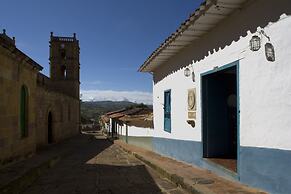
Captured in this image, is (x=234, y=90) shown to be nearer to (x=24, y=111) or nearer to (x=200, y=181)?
(x=200, y=181)

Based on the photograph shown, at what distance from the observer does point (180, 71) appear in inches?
418

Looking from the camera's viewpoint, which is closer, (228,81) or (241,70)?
(241,70)

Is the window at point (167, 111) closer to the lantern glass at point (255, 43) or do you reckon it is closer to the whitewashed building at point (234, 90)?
the whitewashed building at point (234, 90)

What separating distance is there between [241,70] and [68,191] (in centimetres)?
434

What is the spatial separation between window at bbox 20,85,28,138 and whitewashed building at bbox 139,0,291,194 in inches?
188

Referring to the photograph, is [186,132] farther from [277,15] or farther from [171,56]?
[277,15]

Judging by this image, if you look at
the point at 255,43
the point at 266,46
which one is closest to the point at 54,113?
the point at 255,43

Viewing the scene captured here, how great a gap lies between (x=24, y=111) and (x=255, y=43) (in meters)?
8.71

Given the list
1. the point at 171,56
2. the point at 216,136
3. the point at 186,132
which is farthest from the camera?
the point at 171,56

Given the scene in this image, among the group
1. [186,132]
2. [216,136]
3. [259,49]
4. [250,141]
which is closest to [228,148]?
[216,136]

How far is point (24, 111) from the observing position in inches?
466

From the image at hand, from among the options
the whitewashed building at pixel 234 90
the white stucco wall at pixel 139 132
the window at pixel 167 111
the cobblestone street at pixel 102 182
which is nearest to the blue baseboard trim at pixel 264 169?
the whitewashed building at pixel 234 90

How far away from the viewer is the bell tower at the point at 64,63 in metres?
43.6

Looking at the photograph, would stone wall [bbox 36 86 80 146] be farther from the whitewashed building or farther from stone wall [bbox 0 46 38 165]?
the whitewashed building
